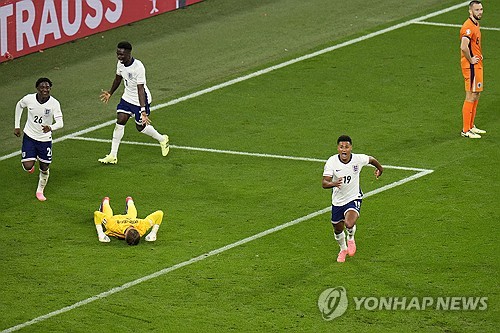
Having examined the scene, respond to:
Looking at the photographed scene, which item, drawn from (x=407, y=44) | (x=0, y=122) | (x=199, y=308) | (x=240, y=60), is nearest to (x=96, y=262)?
(x=199, y=308)

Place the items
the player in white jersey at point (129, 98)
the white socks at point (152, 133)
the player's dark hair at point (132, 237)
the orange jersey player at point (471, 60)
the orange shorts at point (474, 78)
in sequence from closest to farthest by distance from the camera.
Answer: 1. the player's dark hair at point (132, 237)
2. the player in white jersey at point (129, 98)
3. the white socks at point (152, 133)
4. the orange jersey player at point (471, 60)
5. the orange shorts at point (474, 78)

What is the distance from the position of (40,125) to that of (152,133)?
2570mm

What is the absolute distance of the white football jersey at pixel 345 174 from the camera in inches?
640

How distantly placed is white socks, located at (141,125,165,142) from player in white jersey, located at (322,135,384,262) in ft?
18.1

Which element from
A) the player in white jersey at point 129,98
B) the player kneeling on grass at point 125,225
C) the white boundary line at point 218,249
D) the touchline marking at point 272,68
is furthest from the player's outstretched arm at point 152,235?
the touchline marking at point 272,68

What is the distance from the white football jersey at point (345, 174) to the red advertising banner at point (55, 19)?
12024mm

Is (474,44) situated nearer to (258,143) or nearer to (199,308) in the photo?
(258,143)

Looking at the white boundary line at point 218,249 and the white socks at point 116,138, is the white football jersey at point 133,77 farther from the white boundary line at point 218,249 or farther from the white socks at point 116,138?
the white boundary line at point 218,249

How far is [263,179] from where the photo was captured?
20344 millimetres

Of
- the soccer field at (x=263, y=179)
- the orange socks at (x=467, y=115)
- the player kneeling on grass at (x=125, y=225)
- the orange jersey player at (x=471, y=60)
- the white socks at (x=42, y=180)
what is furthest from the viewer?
the orange socks at (x=467, y=115)

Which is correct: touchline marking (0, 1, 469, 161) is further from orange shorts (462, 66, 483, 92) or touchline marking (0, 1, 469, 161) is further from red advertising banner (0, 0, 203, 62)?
orange shorts (462, 66, 483, 92)

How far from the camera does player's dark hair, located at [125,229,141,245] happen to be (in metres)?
17.4

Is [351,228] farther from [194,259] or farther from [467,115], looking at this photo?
[467,115]

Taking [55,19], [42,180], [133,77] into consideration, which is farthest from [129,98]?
[55,19]
